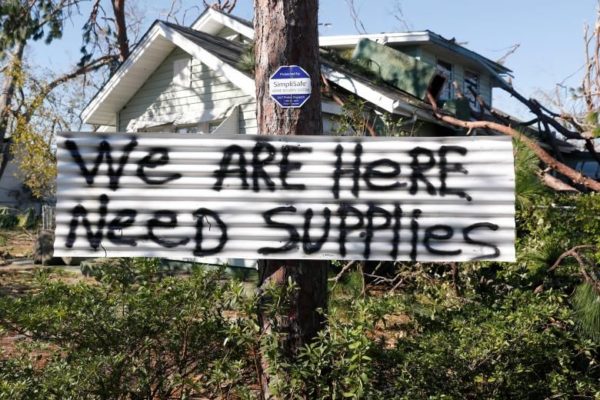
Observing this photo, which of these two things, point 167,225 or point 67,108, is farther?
point 67,108

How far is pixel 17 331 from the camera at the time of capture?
288 cm

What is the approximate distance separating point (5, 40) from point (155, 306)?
602 inches

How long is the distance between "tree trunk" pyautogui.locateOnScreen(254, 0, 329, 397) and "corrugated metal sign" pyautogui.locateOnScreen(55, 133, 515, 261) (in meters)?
0.13

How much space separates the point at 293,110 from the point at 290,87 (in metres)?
0.12

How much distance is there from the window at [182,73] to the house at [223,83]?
0.02 m

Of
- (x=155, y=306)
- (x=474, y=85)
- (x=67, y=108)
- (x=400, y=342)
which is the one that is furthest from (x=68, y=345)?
(x=67, y=108)

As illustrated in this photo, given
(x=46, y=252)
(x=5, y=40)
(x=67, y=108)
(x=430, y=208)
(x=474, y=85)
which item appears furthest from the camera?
(x=67, y=108)

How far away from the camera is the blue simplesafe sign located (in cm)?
295

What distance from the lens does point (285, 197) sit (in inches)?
112

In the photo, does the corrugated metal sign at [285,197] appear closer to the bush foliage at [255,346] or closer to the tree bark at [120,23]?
the bush foliage at [255,346]

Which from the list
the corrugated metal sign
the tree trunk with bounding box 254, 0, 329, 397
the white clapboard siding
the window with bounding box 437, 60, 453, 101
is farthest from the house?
the corrugated metal sign

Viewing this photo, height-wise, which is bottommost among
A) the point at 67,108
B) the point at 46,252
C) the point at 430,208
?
the point at 46,252

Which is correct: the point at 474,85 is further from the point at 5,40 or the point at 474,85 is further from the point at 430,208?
the point at 430,208

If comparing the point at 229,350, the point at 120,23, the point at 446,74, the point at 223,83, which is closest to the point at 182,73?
the point at 223,83
